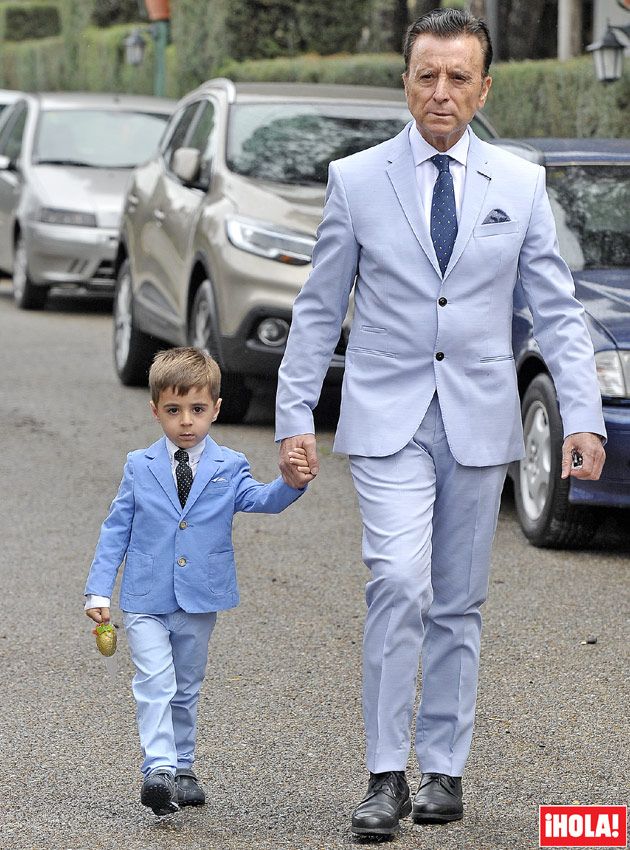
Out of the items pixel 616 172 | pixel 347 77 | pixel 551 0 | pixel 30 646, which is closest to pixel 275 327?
pixel 616 172

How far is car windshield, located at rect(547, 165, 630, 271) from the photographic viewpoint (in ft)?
26.8

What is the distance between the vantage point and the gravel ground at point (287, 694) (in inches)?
176

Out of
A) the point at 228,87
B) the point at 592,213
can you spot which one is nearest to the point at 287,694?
the point at 592,213

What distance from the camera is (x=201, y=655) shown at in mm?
4516

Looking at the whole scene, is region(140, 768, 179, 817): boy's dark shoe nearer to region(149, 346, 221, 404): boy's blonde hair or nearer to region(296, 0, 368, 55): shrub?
region(149, 346, 221, 404): boy's blonde hair

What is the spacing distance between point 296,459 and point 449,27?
108 cm

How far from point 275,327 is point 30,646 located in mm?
4111

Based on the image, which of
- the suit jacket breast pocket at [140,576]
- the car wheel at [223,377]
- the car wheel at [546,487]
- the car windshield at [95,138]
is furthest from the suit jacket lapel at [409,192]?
the car windshield at [95,138]

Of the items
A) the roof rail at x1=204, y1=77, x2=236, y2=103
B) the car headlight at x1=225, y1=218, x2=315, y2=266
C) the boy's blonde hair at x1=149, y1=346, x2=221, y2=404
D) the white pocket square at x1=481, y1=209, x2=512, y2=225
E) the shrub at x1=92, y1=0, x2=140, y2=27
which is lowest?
the shrub at x1=92, y1=0, x2=140, y2=27

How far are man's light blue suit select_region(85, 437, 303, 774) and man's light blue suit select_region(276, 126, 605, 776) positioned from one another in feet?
0.76

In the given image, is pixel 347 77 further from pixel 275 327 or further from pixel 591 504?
pixel 591 504

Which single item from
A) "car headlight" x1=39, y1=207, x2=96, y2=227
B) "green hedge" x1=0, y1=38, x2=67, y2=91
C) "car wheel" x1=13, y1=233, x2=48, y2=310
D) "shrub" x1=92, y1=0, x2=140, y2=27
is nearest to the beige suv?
"car headlight" x1=39, y1=207, x2=96, y2=227

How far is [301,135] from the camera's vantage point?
1091 cm

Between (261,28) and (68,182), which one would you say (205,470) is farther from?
(261,28)
